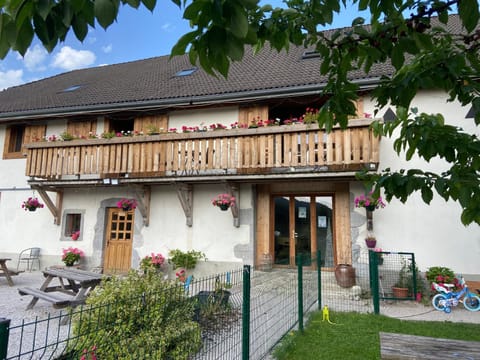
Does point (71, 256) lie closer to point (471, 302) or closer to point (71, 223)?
point (71, 223)

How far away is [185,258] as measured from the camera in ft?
29.0

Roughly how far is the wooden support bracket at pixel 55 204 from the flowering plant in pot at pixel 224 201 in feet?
17.4

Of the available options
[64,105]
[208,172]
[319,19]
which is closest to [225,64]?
[319,19]

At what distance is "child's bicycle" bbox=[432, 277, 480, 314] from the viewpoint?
6.48 metres

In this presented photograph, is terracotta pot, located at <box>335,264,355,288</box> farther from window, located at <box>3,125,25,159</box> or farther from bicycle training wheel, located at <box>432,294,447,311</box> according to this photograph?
window, located at <box>3,125,25,159</box>

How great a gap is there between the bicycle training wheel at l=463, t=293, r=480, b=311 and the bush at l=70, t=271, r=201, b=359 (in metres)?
5.67

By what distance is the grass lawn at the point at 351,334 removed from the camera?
4180mm

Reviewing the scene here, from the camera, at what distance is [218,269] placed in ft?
29.2

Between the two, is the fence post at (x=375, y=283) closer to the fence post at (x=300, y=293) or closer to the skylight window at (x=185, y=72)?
the fence post at (x=300, y=293)

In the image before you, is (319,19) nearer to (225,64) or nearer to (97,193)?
(225,64)

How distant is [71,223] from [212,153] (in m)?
5.49

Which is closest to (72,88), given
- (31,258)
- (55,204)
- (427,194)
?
(55,204)

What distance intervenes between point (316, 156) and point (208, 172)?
274 cm

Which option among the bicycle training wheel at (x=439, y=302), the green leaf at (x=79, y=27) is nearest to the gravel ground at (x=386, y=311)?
the bicycle training wheel at (x=439, y=302)
